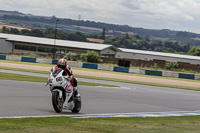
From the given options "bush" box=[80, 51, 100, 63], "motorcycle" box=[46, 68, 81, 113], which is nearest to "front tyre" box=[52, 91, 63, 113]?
"motorcycle" box=[46, 68, 81, 113]

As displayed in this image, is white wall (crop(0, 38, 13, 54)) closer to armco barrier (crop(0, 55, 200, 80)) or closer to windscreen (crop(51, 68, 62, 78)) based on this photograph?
armco barrier (crop(0, 55, 200, 80))

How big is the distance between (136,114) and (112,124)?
135 inches

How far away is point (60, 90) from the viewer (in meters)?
10.6

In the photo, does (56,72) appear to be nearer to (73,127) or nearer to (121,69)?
(73,127)

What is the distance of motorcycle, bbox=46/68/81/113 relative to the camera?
34.6ft

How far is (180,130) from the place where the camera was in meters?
9.11

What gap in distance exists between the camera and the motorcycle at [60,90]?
1055 cm

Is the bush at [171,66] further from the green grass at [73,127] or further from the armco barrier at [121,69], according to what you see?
the green grass at [73,127]

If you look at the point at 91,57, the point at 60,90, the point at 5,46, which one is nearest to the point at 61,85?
the point at 60,90

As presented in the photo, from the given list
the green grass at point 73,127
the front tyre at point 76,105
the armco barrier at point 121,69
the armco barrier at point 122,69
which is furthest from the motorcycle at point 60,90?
the armco barrier at point 121,69

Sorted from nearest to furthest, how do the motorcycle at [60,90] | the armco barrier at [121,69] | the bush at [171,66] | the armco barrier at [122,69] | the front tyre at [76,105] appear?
1. the motorcycle at [60,90]
2. the front tyre at [76,105]
3. the armco barrier at [122,69]
4. the armco barrier at [121,69]
5. the bush at [171,66]

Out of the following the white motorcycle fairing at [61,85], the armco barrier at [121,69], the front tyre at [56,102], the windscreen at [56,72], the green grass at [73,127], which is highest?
the windscreen at [56,72]

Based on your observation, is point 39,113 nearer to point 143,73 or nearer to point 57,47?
point 143,73

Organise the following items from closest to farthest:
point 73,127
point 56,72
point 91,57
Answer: point 73,127, point 56,72, point 91,57
